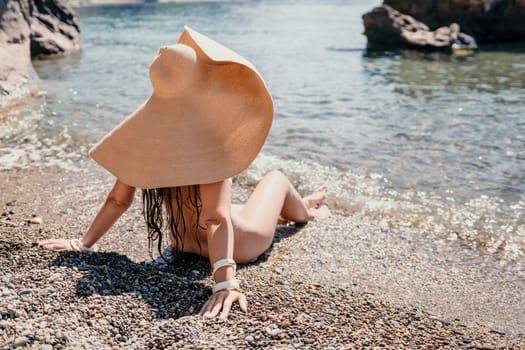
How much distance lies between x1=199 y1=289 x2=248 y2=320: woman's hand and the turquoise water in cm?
256

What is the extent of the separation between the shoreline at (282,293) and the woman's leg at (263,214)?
5.6 inches

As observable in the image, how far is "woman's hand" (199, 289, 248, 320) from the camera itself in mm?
2921

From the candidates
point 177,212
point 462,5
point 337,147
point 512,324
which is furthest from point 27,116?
point 462,5


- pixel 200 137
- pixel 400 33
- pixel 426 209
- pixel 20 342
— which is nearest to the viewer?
pixel 20 342

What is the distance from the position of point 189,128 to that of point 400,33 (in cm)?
1695

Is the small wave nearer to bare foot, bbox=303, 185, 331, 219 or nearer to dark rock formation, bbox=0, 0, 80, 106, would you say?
bare foot, bbox=303, 185, 331, 219

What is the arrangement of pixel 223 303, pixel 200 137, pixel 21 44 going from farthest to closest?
1. pixel 21 44
2. pixel 200 137
3. pixel 223 303

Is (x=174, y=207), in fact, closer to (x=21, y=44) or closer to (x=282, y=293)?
(x=282, y=293)

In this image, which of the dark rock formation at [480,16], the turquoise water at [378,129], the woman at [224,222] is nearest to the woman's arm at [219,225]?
the woman at [224,222]

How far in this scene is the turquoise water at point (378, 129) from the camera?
566 cm

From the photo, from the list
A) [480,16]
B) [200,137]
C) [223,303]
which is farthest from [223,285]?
[480,16]

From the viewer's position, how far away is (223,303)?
9.87 feet

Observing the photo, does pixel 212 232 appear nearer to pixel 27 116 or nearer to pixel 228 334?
pixel 228 334

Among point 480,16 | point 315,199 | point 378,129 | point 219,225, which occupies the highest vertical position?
point 219,225
